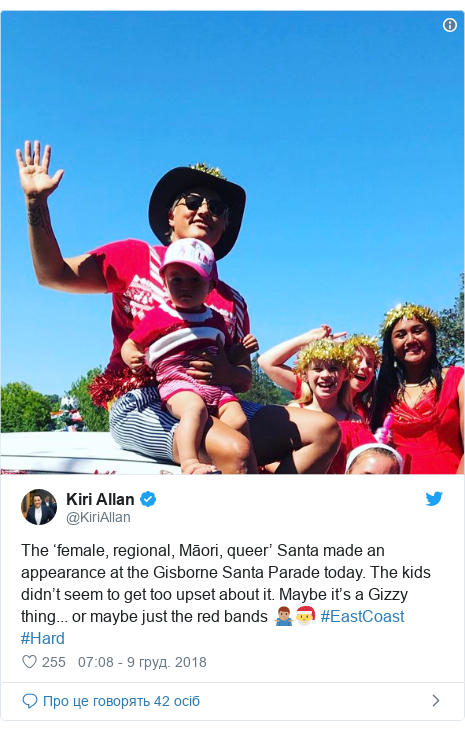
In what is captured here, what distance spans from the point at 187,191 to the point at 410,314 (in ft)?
3.81

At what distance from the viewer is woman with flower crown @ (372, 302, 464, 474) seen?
271 cm

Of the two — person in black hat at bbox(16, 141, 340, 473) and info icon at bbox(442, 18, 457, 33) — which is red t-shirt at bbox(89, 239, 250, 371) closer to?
person in black hat at bbox(16, 141, 340, 473)

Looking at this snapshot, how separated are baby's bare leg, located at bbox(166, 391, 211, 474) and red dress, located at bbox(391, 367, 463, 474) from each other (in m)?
1.04

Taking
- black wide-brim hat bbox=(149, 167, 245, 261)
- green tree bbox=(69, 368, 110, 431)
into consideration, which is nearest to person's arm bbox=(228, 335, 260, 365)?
black wide-brim hat bbox=(149, 167, 245, 261)

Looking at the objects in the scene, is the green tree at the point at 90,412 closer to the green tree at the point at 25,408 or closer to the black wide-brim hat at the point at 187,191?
the green tree at the point at 25,408

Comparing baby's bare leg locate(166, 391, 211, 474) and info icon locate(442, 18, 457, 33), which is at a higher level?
info icon locate(442, 18, 457, 33)

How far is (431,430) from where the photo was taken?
2.78 meters

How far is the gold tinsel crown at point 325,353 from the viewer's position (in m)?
2.85
